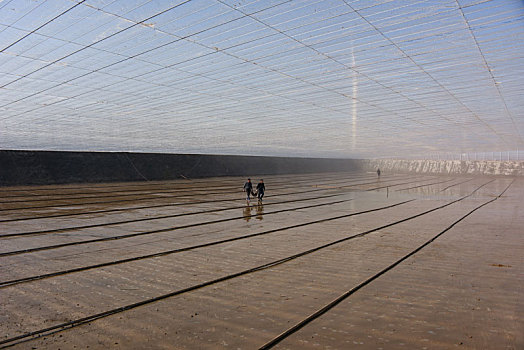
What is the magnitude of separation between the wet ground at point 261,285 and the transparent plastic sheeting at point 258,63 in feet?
13.9

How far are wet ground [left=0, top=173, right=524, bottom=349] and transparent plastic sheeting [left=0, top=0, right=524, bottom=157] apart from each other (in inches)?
167

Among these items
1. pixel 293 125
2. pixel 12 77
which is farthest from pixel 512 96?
pixel 12 77

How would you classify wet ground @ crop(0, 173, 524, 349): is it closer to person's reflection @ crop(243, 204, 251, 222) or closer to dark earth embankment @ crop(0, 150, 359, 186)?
person's reflection @ crop(243, 204, 251, 222)

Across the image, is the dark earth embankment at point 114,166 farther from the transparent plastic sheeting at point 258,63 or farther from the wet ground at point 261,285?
the wet ground at point 261,285

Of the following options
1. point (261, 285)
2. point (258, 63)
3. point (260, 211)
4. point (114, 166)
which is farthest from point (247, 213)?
point (114, 166)

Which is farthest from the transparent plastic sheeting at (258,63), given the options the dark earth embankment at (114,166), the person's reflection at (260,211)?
the dark earth embankment at (114,166)

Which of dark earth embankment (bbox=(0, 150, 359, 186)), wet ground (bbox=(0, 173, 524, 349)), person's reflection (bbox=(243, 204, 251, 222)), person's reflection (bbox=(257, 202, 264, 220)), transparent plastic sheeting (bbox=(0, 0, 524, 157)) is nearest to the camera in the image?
wet ground (bbox=(0, 173, 524, 349))

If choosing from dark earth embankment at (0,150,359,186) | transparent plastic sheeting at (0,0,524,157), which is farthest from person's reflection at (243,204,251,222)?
dark earth embankment at (0,150,359,186)

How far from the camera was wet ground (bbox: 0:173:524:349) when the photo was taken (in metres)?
3.72

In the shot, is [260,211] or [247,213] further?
[260,211]

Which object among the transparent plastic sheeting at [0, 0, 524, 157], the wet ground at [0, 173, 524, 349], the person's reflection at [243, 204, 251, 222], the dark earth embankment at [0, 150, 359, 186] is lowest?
the wet ground at [0, 173, 524, 349]

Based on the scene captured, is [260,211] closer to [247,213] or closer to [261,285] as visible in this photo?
[247,213]

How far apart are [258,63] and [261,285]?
19.7ft

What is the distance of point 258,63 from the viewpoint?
927 cm
